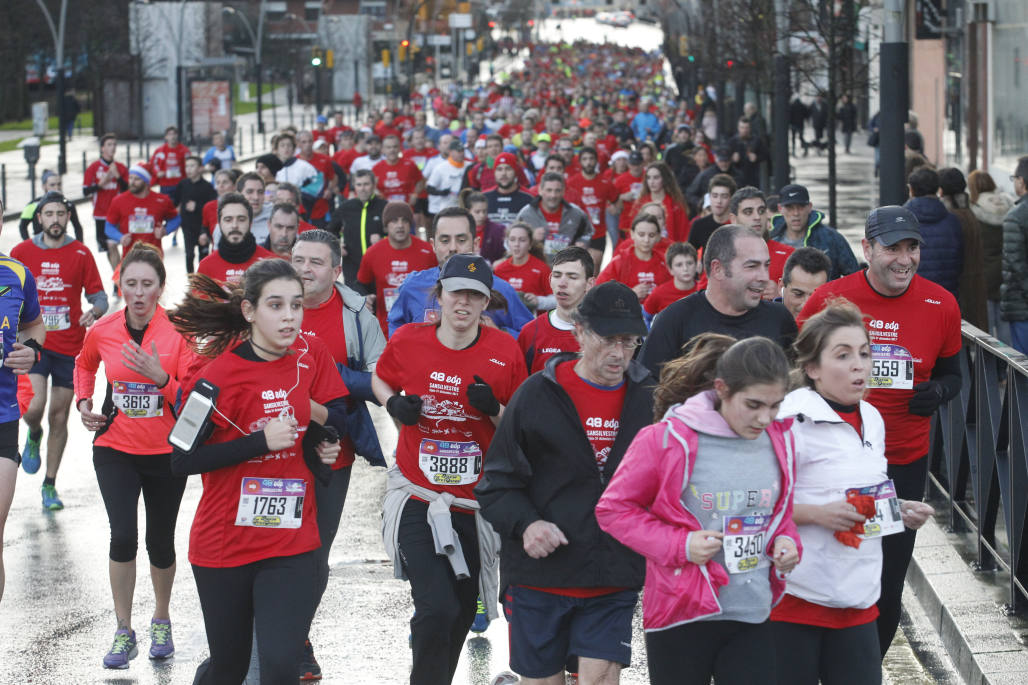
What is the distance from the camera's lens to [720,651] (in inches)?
189

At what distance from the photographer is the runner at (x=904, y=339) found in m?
6.54

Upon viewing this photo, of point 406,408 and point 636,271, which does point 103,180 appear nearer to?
point 636,271

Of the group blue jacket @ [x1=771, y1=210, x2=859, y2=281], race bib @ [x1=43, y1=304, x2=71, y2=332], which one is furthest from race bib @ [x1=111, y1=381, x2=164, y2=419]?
blue jacket @ [x1=771, y1=210, x2=859, y2=281]

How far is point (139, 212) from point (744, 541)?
13.9m

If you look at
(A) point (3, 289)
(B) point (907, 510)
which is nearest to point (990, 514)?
(B) point (907, 510)

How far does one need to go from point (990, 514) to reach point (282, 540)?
3.90m

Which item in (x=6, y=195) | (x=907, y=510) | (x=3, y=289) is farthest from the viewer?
(x=6, y=195)

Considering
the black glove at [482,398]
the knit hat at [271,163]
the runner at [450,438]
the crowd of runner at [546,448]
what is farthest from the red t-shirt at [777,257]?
the knit hat at [271,163]

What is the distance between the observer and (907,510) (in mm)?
5223

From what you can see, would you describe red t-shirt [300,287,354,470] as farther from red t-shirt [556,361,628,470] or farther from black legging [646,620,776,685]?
black legging [646,620,776,685]

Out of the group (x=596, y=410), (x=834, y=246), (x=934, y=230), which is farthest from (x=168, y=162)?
(x=596, y=410)

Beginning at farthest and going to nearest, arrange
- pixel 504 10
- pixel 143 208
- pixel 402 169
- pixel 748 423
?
pixel 504 10
pixel 402 169
pixel 143 208
pixel 748 423

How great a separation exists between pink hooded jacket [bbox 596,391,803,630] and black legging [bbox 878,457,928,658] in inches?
56.4

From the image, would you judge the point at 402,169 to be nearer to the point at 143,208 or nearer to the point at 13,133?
the point at 143,208
